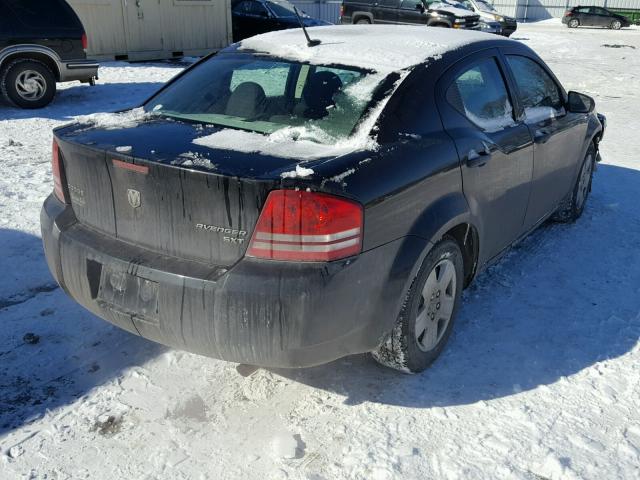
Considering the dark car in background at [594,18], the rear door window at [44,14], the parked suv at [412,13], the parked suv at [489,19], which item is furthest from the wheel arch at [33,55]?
the dark car in background at [594,18]

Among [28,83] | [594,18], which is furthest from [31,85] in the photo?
[594,18]

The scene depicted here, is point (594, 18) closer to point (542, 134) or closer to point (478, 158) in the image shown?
point (542, 134)

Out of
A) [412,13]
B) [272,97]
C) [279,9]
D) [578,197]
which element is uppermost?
[279,9]

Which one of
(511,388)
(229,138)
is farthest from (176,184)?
(511,388)

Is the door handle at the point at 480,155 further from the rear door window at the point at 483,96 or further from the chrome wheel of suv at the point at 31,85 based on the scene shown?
the chrome wheel of suv at the point at 31,85

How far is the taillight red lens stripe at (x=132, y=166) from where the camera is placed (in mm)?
2541

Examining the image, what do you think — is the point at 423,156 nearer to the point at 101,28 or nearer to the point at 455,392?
the point at 455,392

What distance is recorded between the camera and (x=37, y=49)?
916 centimetres

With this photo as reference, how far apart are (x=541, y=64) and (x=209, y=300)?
3155 millimetres

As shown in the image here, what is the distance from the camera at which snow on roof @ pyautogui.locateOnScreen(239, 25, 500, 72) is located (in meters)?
3.20

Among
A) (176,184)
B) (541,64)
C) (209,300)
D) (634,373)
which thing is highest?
(541,64)

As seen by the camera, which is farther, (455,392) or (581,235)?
(581,235)

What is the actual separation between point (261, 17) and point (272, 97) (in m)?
15.5

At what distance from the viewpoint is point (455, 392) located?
300cm
